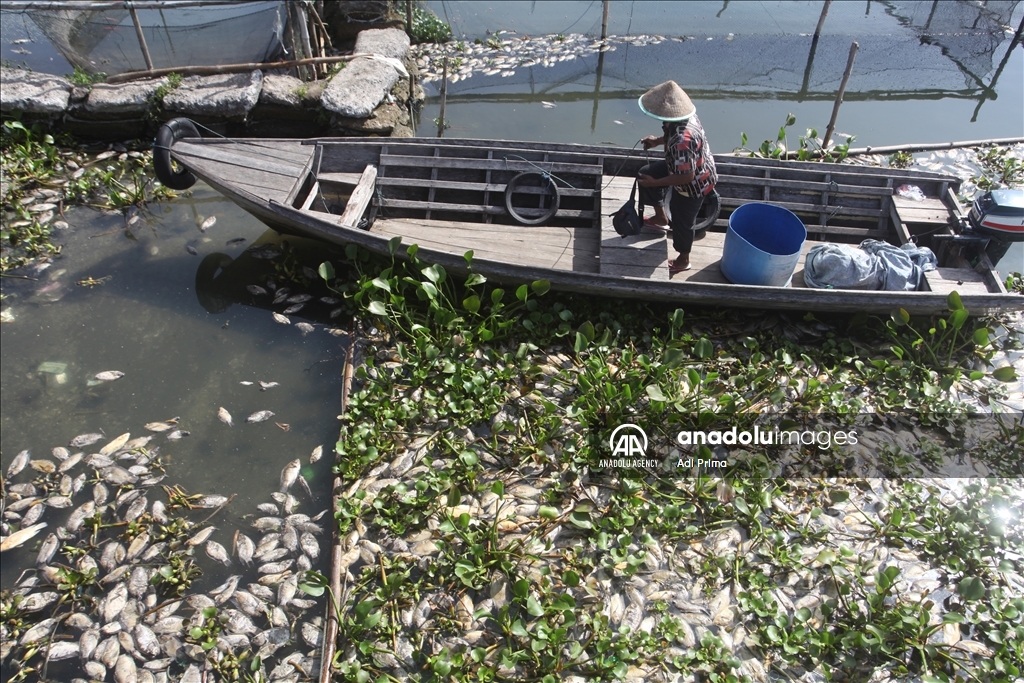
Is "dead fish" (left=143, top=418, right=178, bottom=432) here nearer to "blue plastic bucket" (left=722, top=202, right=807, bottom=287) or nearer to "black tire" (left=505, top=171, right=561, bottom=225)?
"black tire" (left=505, top=171, right=561, bottom=225)

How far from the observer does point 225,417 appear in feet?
18.7

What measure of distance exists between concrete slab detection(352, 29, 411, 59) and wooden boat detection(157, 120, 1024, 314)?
132 inches

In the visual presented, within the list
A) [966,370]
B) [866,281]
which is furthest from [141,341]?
[966,370]

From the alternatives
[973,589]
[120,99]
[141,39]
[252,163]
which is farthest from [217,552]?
[141,39]

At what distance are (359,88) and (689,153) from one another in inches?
195

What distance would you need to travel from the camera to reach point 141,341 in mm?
6289

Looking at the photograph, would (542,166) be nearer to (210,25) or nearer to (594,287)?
(594,287)

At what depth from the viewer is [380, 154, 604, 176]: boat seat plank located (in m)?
6.73

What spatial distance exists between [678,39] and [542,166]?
22.2 feet

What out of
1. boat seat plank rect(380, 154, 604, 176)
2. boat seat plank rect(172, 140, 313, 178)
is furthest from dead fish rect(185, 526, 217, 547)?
boat seat plank rect(380, 154, 604, 176)

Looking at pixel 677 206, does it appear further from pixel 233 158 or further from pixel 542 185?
pixel 233 158

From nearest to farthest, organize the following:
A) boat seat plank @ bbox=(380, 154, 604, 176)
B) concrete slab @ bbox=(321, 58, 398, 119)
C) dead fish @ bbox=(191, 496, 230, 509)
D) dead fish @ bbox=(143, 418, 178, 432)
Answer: dead fish @ bbox=(191, 496, 230, 509) < dead fish @ bbox=(143, 418, 178, 432) < boat seat plank @ bbox=(380, 154, 604, 176) < concrete slab @ bbox=(321, 58, 398, 119)

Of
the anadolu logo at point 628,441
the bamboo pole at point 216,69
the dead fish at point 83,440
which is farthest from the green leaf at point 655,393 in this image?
the bamboo pole at point 216,69

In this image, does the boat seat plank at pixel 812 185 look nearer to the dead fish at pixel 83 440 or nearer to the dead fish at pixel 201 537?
the dead fish at pixel 201 537
